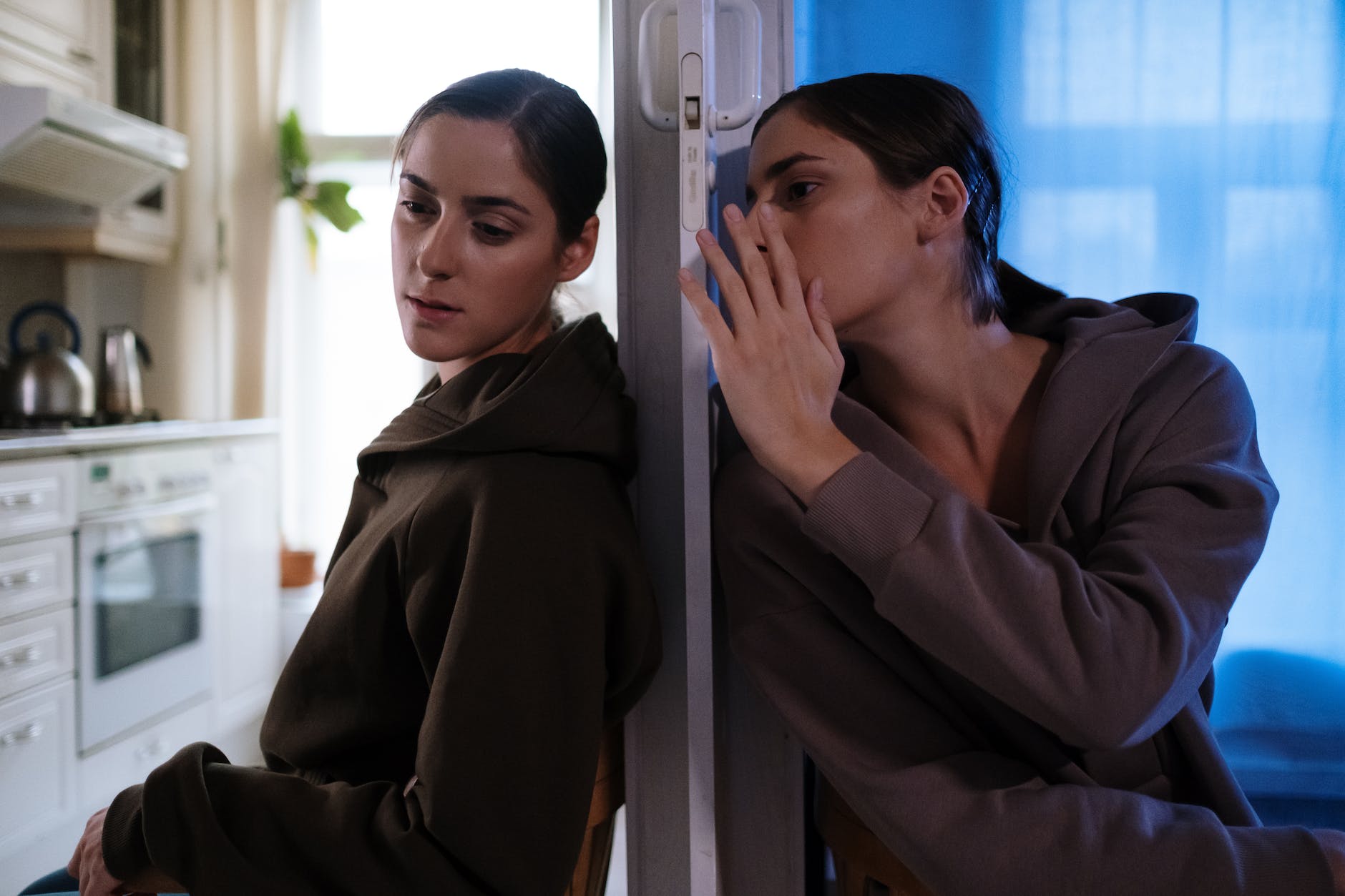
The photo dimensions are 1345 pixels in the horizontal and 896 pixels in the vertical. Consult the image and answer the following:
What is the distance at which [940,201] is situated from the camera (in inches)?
35.7

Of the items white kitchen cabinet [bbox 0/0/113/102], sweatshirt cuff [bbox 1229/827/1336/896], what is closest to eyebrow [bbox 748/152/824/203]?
sweatshirt cuff [bbox 1229/827/1336/896]

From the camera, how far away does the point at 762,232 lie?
0.80 metres

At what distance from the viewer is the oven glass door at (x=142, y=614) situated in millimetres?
2352

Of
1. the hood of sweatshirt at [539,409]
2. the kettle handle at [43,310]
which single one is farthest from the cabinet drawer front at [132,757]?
the hood of sweatshirt at [539,409]

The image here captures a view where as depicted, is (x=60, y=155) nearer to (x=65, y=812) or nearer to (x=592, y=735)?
(x=65, y=812)

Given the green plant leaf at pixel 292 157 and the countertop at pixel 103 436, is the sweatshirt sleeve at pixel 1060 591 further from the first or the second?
the green plant leaf at pixel 292 157

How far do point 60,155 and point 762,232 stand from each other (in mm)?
2510

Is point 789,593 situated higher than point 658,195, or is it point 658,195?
point 658,195

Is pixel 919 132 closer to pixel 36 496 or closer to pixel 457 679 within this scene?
pixel 457 679

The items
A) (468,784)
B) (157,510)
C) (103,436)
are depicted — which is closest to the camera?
(468,784)

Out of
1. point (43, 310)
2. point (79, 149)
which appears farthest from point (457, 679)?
point (79, 149)

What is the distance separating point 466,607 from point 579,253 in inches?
15.5

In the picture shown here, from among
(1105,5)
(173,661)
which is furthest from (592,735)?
(173,661)

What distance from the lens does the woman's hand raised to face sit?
75cm
